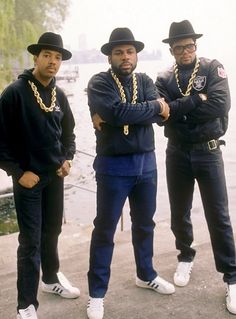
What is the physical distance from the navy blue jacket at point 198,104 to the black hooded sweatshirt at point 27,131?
97 cm

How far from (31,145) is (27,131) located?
11 centimetres

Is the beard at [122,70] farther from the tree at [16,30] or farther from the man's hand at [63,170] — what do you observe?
the tree at [16,30]

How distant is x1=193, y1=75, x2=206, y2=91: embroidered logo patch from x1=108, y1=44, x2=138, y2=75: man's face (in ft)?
1.92

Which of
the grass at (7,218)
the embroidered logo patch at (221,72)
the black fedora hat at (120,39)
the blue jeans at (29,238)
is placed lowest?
the grass at (7,218)

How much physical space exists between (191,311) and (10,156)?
1.80 metres

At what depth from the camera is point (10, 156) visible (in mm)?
2898

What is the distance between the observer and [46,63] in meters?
2.93

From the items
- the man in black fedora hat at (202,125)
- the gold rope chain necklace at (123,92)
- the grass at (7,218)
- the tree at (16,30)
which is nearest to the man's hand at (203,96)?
the man in black fedora hat at (202,125)

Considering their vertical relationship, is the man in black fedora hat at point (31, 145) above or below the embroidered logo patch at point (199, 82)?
below

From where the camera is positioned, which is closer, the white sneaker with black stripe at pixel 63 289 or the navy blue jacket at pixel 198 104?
the navy blue jacket at pixel 198 104

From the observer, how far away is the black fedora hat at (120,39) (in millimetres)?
3000

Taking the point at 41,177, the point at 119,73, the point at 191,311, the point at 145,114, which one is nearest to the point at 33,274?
the point at 41,177

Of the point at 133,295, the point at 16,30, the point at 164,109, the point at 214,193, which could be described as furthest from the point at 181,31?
the point at 16,30

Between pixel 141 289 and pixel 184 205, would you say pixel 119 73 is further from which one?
pixel 141 289
